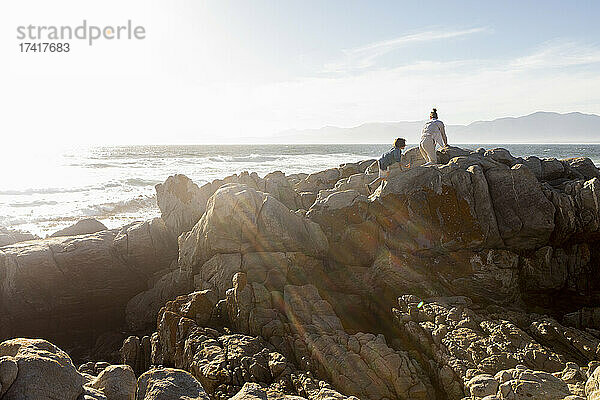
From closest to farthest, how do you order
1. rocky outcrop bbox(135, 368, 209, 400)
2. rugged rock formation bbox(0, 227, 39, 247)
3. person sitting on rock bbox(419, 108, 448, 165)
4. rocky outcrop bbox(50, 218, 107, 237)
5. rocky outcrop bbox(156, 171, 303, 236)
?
1. rocky outcrop bbox(135, 368, 209, 400)
2. person sitting on rock bbox(419, 108, 448, 165)
3. rocky outcrop bbox(156, 171, 303, 236)
4. rugged rock formation bbox(0, 227, 39, 247)
5. rocky outcrop bbox(50, 218, 107, 237)

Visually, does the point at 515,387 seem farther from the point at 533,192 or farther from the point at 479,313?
the point at 533,192

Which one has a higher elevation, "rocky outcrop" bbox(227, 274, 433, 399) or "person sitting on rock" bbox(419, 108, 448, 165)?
"person sitting on rock" bbox(419, 108, 448, 165)

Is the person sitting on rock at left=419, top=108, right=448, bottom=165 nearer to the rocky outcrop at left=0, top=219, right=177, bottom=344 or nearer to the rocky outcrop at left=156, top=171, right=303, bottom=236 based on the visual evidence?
the rocky outcrop at left=156, top=171, right=303, bottom=236

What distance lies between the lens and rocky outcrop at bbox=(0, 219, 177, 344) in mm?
14570

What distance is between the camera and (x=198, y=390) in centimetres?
582

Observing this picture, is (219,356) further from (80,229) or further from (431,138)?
(80,229)

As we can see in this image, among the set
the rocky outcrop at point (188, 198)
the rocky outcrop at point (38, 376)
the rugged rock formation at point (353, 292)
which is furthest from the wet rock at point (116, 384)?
the rocky outcrop at point (188, 198)

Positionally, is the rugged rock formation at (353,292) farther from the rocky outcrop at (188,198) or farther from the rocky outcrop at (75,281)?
the rocky outcrop at (188,198)

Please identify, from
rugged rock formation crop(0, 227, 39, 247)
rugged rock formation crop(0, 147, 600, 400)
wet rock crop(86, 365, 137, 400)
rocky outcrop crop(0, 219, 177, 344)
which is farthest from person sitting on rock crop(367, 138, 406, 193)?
rugged rock formation crop(0, 227, 39, 247)

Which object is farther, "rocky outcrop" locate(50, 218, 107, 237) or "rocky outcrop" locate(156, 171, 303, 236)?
"rocky outcrop" locate(50, 218, 107, 237)

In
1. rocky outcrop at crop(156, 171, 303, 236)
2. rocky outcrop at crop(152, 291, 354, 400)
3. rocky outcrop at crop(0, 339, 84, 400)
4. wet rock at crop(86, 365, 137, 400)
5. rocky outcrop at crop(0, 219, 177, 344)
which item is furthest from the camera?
rocky outcrop at crop(156, 171, 303, 236)

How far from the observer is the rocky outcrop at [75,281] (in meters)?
14.6

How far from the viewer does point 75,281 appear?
1534 centimetres

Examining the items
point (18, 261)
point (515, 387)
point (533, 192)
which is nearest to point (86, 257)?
point (18, 261)
